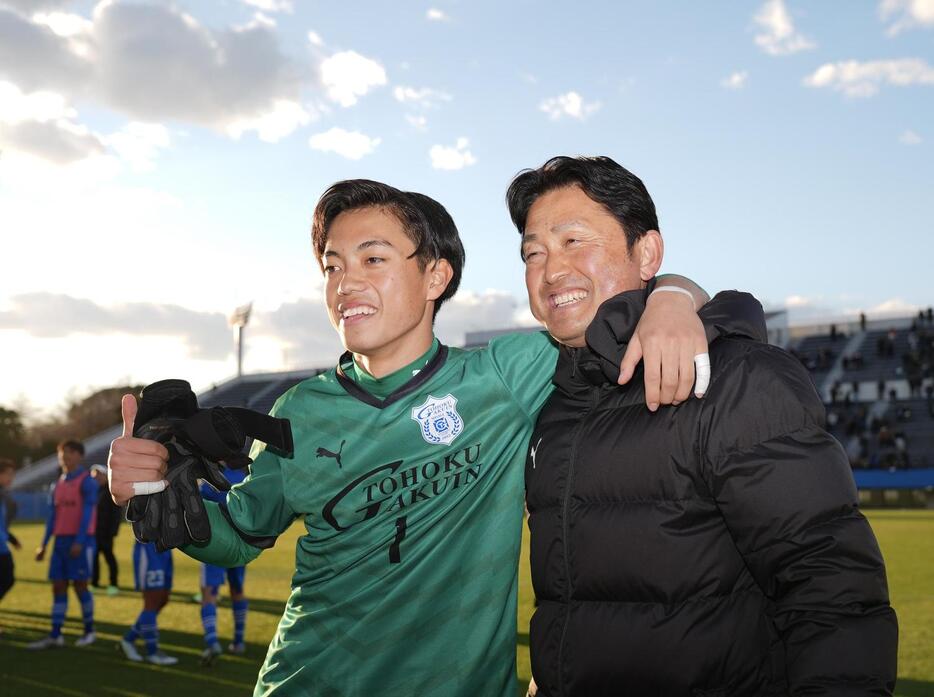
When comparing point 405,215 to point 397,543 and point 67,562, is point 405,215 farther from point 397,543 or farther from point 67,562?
point 67,562

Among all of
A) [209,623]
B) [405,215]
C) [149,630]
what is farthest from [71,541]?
[405,215]

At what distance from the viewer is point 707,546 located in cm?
183

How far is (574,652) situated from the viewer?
1918 mm

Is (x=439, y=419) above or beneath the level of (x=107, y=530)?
above

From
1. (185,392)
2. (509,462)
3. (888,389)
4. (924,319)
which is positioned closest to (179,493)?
(185,392)

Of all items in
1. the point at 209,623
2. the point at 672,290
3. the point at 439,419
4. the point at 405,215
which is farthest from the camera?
the point at 209,623

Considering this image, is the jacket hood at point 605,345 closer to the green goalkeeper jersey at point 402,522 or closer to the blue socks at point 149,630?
the green goalkeeper jersey at point 402,522

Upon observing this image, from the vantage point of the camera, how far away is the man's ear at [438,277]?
2789 mm

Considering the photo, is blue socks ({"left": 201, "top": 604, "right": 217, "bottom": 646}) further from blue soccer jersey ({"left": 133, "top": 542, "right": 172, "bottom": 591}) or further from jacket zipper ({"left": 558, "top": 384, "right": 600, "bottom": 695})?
jacket zipper ({"left": 558, "top": 384, "right": 600, "bottom": 695})

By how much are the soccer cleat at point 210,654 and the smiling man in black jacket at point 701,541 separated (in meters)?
6.22

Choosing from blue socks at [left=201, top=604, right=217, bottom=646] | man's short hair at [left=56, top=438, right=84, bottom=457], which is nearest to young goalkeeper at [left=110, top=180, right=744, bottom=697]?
blue socks at [left=201, top=604, right=217, bottom=646]

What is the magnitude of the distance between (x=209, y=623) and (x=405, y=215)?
605cm

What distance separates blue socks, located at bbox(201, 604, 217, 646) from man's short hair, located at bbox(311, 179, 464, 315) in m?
5.75

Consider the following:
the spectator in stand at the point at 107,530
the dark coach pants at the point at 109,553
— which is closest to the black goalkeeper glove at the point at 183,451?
the spectator in stand at the point at 107,530
